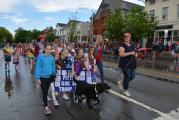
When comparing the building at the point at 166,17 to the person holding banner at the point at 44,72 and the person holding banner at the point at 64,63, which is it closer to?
the person holding banner at the point at 64,63

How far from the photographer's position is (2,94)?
11.5m

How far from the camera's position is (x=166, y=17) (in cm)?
4469

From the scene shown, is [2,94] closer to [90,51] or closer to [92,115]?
[90,51]

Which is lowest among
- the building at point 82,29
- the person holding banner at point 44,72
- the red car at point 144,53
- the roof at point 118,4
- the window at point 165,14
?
the red car at point 144,53

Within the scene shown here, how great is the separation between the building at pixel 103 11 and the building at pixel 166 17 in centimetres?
2164

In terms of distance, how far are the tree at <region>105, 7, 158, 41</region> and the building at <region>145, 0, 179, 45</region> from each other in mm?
1288

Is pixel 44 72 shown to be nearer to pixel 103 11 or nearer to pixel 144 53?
pixel 144 53

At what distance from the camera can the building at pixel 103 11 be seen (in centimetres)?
7268

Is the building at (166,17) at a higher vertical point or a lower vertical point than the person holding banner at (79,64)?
higher

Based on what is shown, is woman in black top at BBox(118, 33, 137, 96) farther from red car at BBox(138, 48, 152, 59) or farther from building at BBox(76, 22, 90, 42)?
building at BBox(76, 22, 90, 42)

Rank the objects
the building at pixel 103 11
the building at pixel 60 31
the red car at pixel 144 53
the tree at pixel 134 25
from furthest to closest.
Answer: the building at pixel 60 31
the building at pixel 103 11
the tree at pixel 134 25
the red car at pixel 144 53

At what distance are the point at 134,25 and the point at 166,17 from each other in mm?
5535

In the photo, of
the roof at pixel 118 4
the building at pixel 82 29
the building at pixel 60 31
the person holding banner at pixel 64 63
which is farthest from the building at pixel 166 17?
the building at pixel 60 31

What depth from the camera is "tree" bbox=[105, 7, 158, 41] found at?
135 ft
